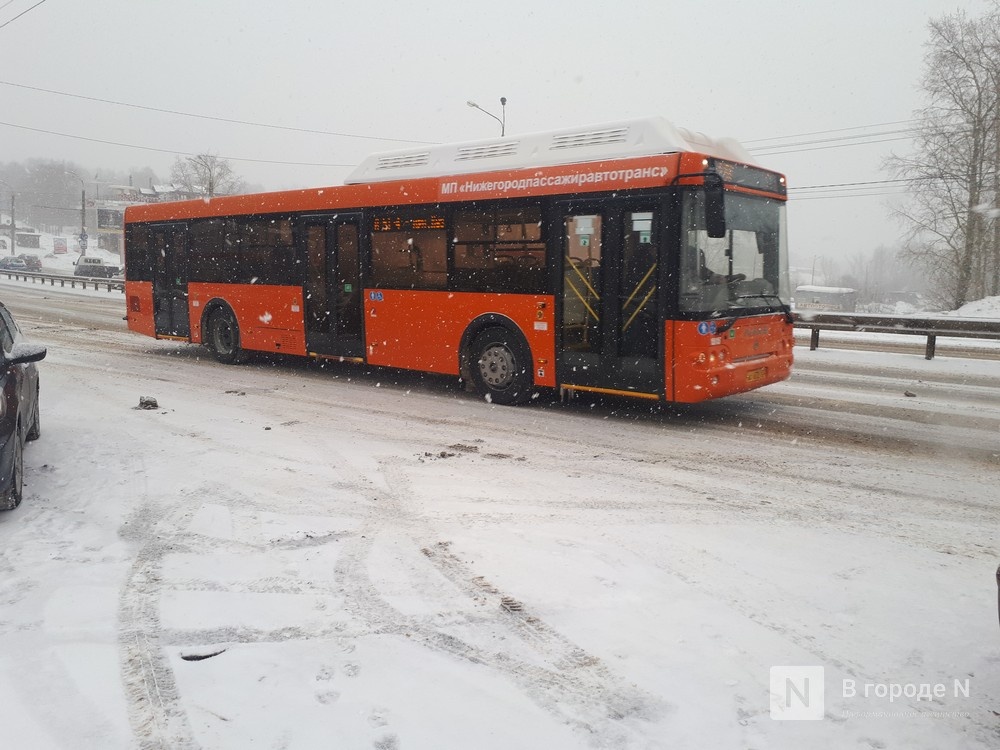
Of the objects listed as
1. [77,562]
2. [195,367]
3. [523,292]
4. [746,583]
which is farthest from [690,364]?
[195,367]

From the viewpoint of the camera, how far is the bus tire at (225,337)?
1400 cm

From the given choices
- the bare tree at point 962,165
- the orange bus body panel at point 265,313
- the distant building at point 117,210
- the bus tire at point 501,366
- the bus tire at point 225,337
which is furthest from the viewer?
the distant building at point 117,210

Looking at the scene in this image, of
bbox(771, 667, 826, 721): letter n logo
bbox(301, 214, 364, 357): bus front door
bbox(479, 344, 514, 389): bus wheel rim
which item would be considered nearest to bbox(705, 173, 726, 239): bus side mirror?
bbox(479, 344, 514, 389): bus wheel rim

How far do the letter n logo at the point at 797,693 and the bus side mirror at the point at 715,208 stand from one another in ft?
18.0

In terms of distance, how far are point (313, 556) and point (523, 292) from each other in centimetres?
570

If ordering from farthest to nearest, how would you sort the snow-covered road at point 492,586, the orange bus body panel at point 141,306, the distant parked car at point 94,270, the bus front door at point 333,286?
the distant parked car at point 94,270, the orange bus body panel at point 141,306, the bus front door at point 333,286, the snow-covered road at point 492,586

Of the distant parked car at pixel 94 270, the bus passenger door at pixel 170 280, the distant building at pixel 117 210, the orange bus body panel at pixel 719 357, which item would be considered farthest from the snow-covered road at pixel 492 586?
the distant building at pixel 117 210

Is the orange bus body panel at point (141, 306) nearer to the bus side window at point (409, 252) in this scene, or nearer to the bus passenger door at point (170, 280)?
A: the bus passenger door at point (170, 280)

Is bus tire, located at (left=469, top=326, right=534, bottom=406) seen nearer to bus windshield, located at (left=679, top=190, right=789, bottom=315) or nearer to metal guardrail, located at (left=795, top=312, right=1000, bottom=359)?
bus windshield, located at (left=679, top=190, right=789, bottom=315)

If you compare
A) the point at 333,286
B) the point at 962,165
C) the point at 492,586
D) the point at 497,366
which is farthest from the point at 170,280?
the point at 962,165

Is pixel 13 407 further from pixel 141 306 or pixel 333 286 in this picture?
pixel 141 306

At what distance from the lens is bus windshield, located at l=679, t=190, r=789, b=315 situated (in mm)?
8125

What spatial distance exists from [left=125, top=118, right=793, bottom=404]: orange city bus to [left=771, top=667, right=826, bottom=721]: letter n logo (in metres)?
5.15

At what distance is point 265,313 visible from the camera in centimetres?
1320
